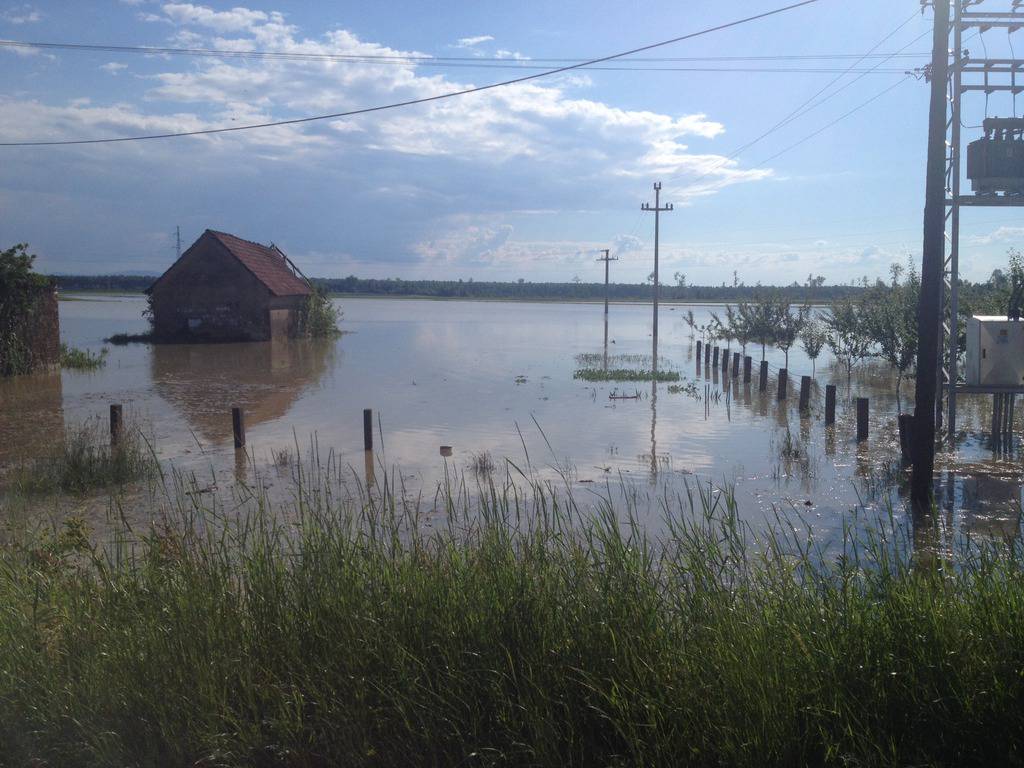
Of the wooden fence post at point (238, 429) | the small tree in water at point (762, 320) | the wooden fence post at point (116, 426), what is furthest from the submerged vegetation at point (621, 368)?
the wooden fence post at point (116, 426)

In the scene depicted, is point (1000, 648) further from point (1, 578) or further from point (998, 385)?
point (998, 385)

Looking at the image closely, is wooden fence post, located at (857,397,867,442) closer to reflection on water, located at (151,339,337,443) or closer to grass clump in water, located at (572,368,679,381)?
reflection on water, located at (151,339,337,443)

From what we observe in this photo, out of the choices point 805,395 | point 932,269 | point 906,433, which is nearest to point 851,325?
point 805,395

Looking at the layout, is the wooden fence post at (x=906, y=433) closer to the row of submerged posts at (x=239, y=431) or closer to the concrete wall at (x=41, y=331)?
the row of submerged posts at (x=239, y=431)

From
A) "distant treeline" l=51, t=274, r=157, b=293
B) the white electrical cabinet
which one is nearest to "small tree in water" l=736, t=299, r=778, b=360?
the white electrical cabinet

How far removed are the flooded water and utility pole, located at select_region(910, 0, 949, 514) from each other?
2.62 feet

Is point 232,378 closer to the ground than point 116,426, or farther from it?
closer to the ground

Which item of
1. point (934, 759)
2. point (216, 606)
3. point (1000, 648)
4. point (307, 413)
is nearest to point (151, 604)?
point (216, 606)

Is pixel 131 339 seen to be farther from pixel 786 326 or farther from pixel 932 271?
pixel 932 271

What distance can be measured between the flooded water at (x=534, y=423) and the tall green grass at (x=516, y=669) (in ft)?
5.04

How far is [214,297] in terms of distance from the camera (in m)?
45.4

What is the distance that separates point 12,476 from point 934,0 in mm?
13865

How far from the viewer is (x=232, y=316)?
45156mm

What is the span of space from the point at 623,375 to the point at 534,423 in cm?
1124
